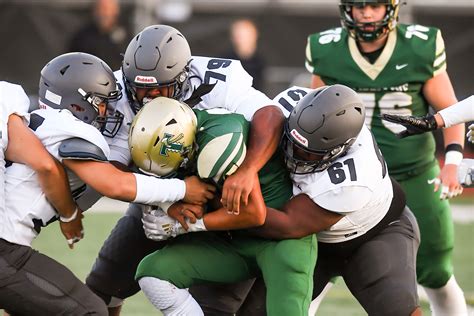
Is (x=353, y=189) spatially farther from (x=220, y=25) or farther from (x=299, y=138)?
(x=220, y=25)

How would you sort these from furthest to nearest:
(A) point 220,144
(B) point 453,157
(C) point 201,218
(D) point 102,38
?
1. (D) point 102,38
2. (B) point 453,157
3. (C) point 201,218
4. (A) point 220,144

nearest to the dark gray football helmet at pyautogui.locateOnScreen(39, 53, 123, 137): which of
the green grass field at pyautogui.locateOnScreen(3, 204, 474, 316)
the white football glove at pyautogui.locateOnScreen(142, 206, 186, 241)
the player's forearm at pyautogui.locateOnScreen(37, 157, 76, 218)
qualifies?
the player's forearm at pyautogui.locateOnScreen(37, 157, 76, 218)

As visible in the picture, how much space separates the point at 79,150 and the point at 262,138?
0.72 metres

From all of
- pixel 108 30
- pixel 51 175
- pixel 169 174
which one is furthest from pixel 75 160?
pixel 108 30

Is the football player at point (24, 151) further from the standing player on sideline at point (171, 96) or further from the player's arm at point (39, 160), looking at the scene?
the standing player on sideline at point (171, 96)

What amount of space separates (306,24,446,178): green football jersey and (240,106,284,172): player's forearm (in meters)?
1.03

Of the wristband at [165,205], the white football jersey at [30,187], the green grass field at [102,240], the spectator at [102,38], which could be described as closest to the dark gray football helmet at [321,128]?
the wristband at [165,205]

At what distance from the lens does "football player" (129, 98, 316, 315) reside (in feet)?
13.0

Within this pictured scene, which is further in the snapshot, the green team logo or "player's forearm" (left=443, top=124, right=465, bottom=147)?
"player's forearm" (left=443, top=124, right=465, bottom=147)

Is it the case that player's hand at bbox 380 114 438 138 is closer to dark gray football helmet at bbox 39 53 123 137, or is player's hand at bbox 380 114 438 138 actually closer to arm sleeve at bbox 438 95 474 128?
arm sleeve at bbox 438 95 474 128

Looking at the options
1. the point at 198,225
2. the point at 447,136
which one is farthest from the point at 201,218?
the point at 447,136

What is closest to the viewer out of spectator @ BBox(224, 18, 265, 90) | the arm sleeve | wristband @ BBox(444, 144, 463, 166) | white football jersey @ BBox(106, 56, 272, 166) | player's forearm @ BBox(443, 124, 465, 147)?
white football jersey @ BBox(106, 56, 272, 166)

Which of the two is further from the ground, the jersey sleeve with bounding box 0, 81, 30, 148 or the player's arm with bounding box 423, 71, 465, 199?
the jersey sleeve with bounding box 0, 81, 30, 148

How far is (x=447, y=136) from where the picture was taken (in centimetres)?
497
